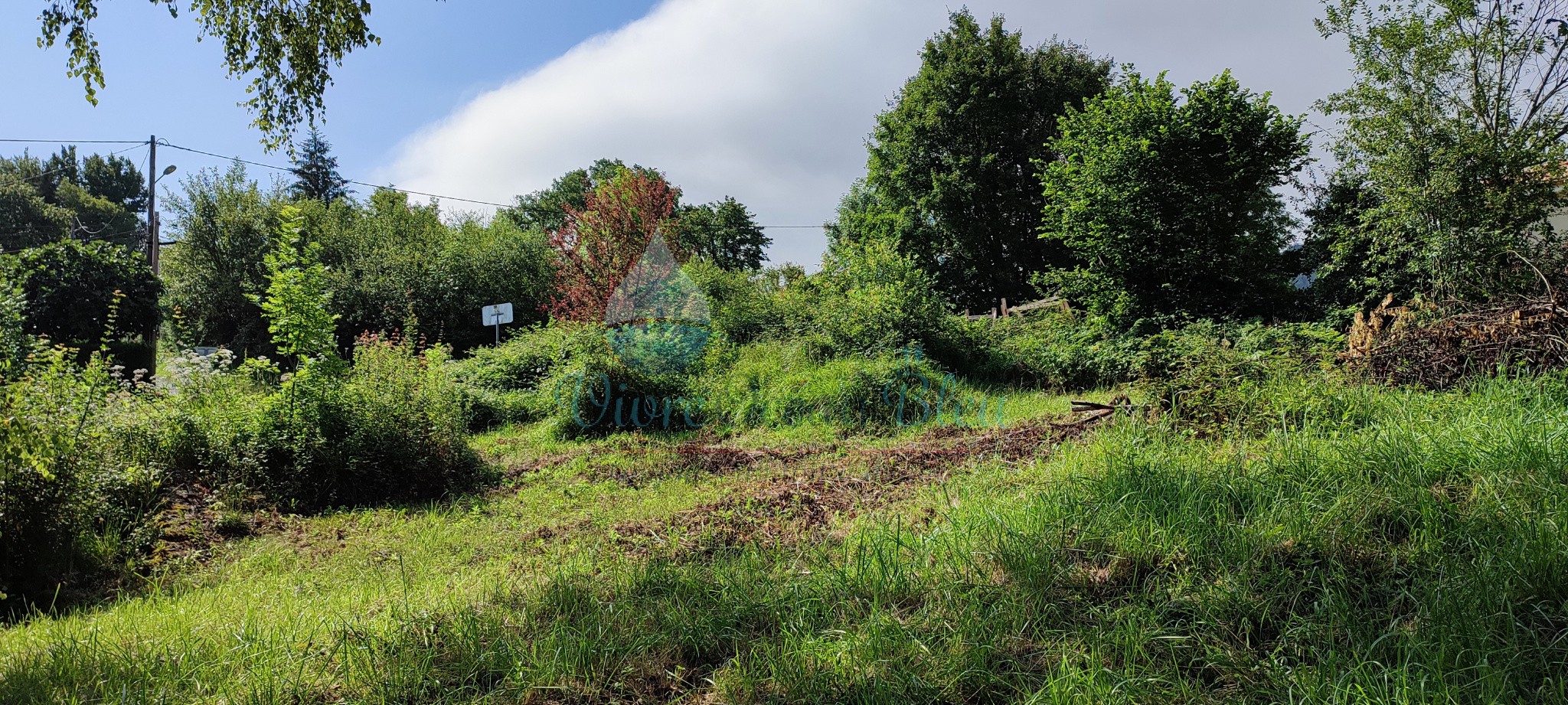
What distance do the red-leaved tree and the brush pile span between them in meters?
13.5

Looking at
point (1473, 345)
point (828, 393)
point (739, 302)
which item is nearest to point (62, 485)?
point (828, 393)

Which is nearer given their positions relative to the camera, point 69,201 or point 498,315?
point 498,315

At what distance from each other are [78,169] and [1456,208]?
74.1 metres

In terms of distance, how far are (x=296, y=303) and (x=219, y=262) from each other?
2206 cm

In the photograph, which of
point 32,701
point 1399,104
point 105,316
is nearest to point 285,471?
point 32,701

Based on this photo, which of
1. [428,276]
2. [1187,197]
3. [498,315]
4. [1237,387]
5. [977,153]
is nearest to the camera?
[1237,387]

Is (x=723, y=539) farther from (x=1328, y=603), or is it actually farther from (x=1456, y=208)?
(x=1456, y=208)

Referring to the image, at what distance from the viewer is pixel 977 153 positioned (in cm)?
2092

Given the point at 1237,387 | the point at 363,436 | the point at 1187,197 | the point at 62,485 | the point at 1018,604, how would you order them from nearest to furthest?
the point at 1018,604 → the point at 62,485 → the point at 1237,387 → the point at 363,436 → the point at 1187,197

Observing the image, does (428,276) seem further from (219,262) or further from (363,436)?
(363,436)

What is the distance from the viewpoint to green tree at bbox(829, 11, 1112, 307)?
66.6ft

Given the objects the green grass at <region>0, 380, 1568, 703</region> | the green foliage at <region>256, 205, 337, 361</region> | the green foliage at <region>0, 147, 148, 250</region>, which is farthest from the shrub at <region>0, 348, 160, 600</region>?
the green foliage at <region>0, 147, 148, 250</region>

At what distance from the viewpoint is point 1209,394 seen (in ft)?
14.6

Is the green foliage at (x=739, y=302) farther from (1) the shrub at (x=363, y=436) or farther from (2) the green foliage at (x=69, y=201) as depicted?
(2) the green foliage at (x=69, y=201)
